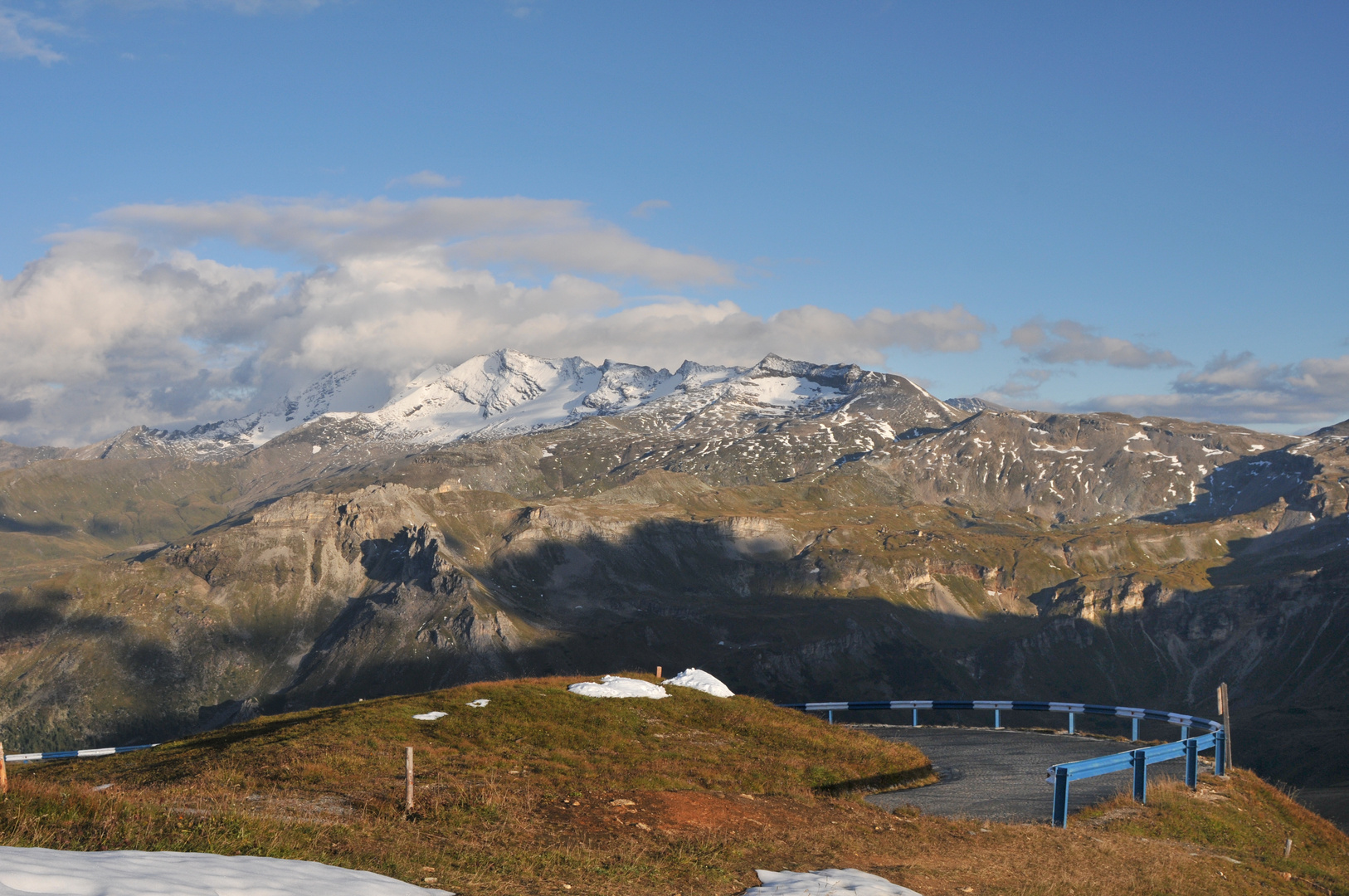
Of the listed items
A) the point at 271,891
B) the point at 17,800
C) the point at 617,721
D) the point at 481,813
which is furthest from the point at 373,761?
the point at 271,891

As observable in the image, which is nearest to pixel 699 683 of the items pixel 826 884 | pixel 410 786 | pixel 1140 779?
pixel 1140 779

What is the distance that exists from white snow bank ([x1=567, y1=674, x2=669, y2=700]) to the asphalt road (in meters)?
12.6

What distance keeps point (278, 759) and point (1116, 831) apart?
2551 cm

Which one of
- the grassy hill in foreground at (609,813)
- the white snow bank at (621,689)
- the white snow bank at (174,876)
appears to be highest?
the white snow bank at (174,876)

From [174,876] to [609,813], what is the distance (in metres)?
14.3

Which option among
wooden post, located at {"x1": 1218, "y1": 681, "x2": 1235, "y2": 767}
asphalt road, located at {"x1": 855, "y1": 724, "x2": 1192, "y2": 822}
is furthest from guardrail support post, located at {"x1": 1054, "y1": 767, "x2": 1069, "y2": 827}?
wooden post, located at {"x1": 1218, "y1": 681, "x2": 1235, "y2": 767}

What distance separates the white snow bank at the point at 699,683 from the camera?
49312mm

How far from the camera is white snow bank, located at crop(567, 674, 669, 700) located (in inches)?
1809

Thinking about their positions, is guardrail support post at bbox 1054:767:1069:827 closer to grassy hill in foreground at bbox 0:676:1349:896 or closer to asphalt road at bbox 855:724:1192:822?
grassy hill in foreground at bbox 0:676:1349:896

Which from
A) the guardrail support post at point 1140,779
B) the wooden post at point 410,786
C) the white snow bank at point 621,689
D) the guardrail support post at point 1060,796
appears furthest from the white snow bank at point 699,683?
the wooden post at point 410,786

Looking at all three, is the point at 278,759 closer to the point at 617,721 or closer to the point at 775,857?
the point at 617,721

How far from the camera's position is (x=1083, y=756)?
4431cm

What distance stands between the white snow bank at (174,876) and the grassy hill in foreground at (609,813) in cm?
185

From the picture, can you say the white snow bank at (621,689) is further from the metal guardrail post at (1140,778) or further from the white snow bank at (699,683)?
the metal guardrail post at (1140,778)
